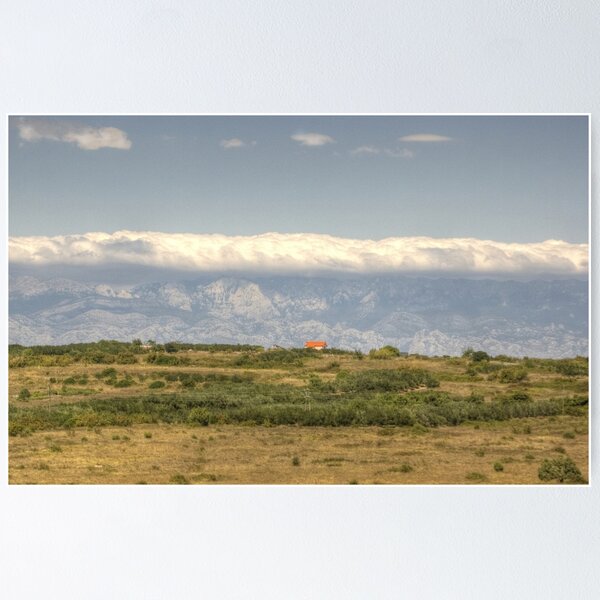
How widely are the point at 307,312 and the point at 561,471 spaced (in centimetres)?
237

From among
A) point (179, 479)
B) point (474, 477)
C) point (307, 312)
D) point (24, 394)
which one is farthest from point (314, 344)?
point (24, 394)

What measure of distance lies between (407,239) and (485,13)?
73.2 inches

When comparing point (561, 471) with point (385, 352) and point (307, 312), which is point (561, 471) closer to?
point (385, 352)

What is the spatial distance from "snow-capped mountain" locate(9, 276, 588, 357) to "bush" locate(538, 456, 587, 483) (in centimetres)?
83

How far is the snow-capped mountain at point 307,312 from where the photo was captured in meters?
9.05

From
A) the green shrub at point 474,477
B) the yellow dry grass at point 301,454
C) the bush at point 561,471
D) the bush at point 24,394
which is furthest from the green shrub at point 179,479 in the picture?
the bush at point 561,471

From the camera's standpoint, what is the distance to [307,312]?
9.27m

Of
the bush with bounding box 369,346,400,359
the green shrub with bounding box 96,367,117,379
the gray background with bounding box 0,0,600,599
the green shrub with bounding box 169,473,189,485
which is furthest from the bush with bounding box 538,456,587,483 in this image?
the green shrub with bounding box 96,367,117,379

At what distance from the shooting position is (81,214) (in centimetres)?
909

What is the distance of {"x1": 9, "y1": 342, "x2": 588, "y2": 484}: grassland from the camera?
8.86 meters

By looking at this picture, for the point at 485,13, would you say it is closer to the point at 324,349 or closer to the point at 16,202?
the point at 324,349
